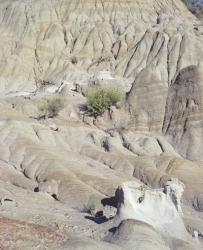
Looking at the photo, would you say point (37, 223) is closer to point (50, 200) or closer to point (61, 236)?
point (61, 236)

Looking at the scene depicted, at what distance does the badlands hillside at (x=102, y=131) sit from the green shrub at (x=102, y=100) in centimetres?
56

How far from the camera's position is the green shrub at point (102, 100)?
5072cm

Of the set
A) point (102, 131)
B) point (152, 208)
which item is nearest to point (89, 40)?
point (102, 131)

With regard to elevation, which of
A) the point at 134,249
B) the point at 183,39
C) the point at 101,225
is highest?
the point at 134,249

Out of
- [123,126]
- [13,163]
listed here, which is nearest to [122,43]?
[123,126]

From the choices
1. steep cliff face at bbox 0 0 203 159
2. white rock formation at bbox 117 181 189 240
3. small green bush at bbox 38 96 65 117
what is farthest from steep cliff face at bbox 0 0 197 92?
white rock formation at bbox 117 181 189 240

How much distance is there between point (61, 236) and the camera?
1944 cm

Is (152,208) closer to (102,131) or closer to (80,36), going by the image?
(102,131)

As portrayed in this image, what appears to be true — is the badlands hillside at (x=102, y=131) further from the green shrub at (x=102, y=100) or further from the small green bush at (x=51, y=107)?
the small green bush at (x=51, y=107)

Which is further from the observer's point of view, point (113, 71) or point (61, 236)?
point (113, 71)

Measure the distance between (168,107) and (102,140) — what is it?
625 centimetres

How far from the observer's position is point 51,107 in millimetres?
51656

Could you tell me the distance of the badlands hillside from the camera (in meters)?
22.0

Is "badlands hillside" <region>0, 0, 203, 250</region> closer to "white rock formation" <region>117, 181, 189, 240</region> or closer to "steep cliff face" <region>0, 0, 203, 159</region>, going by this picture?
"white rock formation" <region>117, 181, 189, 240</region>
